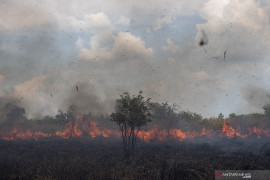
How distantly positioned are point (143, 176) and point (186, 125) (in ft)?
233

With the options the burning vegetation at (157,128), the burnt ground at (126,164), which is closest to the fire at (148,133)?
the burning vegetation at (157,128)

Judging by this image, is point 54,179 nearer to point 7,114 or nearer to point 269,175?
point 269,175

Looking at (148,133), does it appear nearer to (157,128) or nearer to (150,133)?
(150,133)

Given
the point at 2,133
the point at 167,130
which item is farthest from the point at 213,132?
the point at 2,133

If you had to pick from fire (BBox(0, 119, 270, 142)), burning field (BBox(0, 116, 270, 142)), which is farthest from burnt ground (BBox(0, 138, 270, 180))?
fire (BBox(0, 119, 270, 142))

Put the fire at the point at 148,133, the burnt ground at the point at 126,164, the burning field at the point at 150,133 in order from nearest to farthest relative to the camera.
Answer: the burnt ground at the point at 126,164
the burning field at the point at 150,133
the fire at the point at 148,133

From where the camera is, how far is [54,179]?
40.2ft

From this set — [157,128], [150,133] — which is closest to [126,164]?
[150,133]

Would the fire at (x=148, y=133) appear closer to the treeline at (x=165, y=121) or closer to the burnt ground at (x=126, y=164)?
the treeline at (x=165, y=121)

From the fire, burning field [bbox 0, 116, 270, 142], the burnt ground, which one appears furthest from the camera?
the fire

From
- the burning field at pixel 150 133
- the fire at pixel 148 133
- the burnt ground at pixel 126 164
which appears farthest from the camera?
the fire at pixel 148 133

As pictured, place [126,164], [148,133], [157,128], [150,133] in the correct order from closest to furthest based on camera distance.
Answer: [126,164]
[148,133]
[150,133]
[157,128]

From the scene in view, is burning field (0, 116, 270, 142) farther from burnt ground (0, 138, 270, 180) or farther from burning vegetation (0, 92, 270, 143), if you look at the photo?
burnt ground (0, 138, 270, 180)

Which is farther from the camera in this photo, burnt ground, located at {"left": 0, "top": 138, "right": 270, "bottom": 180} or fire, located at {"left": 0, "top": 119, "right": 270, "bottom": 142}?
fire, located at {"left": 0, "top": 119, "right": 270, "bottom": 142}
